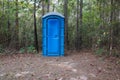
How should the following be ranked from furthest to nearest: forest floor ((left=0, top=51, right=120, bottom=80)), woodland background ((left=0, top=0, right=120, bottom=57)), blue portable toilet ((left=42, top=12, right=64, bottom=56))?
woodland background ((left=0, top=0, right=120, bottom=57)), blue portable toilet ((left=42, top=12, right=64, bottom=56)), forest floor ((left=0, top=51, right=120, bottom=80))

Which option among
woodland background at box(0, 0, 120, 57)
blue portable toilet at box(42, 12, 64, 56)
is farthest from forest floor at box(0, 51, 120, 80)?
woodland background at box(0, 0, 120, 57)

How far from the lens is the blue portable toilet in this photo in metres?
8.92

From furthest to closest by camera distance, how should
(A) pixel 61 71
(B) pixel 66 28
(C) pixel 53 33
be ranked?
1. (B) pixel 66 28
2. (C) pixel 53 33
3. (A) pixel 61 71

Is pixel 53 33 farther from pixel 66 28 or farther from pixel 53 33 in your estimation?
pixel 66 28

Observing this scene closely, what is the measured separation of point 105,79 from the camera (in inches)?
212

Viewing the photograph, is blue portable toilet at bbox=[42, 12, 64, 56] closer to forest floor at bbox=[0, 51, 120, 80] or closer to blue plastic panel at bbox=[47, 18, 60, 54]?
blue plastic panel at bbox=[47, 18, 60, 54]

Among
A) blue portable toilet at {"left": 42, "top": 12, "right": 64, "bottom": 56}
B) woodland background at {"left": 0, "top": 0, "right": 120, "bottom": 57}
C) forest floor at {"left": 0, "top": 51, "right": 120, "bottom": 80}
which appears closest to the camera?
forest floor at {"left": 0, "top": 51, "right": 120, "bottom": 80}

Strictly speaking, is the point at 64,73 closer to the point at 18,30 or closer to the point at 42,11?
the point at 18,30

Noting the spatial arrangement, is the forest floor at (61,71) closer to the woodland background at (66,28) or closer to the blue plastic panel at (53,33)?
the blue plastic panel at (53,33)

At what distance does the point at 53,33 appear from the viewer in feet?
29.3

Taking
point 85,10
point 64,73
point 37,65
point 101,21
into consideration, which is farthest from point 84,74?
point 85,10

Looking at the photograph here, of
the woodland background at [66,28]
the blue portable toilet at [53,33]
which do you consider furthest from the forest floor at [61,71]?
the woodland background at [66,28]

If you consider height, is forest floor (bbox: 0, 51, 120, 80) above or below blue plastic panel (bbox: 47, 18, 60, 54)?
below

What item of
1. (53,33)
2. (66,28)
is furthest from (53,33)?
(66,28)
